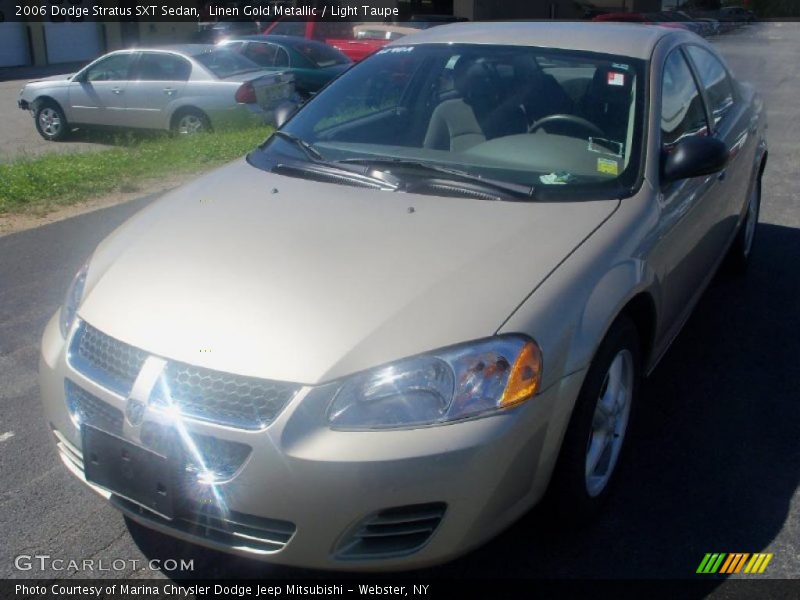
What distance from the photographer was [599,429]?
3.08 m

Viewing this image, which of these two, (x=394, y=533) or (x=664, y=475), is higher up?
(x=394, y=533)

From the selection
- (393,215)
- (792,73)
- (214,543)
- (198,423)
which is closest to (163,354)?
(198,423)

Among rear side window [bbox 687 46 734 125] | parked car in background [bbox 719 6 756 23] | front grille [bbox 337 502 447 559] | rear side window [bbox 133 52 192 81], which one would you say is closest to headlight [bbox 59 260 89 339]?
front grille [bbox 337 502 447 559]

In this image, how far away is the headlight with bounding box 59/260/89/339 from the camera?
297cm

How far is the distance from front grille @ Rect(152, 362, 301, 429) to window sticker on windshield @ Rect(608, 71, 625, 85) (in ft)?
7.20

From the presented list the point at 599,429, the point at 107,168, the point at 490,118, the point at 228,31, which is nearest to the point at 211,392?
the point at 599,429

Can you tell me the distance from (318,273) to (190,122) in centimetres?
938

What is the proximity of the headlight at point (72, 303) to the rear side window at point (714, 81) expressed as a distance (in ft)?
10.5

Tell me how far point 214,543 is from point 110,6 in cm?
3454

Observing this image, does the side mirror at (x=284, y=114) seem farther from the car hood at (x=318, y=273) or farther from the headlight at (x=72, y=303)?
the headlight at (x=72, y=303)

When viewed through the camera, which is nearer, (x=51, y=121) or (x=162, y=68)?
(x=162, y=68)

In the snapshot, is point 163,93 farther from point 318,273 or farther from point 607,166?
point 318,273

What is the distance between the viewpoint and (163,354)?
254 cm

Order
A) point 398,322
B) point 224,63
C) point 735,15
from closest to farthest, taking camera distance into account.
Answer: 1. point 398,322
2. point 224,63
3. point 735,15
